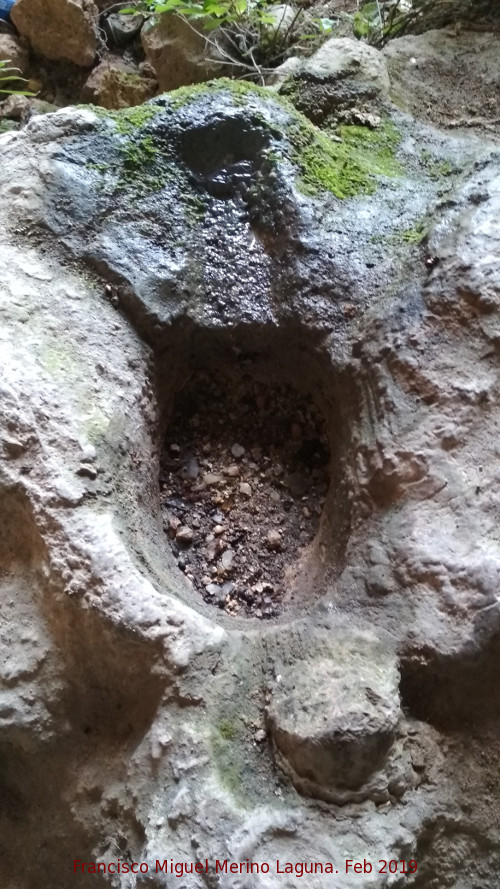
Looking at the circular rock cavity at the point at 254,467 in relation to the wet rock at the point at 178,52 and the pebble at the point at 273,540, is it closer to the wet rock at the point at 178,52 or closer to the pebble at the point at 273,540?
the pebble at the point at 273,540

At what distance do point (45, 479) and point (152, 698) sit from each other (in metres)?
0.48

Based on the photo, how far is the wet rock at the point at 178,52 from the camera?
252 centimetres

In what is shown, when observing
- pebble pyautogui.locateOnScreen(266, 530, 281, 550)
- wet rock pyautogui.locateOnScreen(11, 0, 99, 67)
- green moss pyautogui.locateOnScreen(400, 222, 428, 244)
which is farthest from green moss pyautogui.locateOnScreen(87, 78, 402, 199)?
wet rock pyautogui.locateOnScreen(11, 0, 99, 67)

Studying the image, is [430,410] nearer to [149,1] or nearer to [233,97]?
[233,97]

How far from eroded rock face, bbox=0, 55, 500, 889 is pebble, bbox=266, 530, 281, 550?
0.07 metres

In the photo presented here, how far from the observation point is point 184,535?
5.43 feet

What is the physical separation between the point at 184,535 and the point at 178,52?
1.93 meters

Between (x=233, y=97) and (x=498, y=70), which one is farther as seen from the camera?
(x=498, y=70)

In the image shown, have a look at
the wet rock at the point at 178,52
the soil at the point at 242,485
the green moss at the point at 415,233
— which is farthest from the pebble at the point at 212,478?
the wet rock at the point at 178,52

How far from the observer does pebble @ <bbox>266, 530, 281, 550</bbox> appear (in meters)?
1.66

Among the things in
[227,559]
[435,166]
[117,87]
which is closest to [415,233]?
[435,166]

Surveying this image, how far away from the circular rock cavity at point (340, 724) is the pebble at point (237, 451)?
620 mm

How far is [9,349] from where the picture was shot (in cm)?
148

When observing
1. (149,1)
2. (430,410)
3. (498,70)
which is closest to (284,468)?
(430,410)
